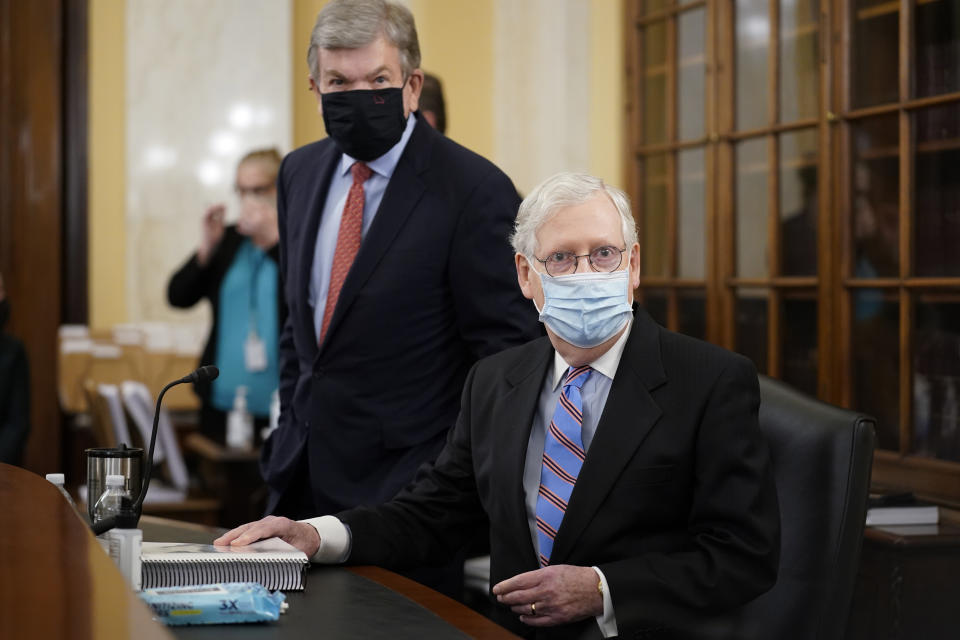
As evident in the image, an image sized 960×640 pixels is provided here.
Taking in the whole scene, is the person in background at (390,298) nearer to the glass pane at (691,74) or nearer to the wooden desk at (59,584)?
the wooden desk at (59,584)

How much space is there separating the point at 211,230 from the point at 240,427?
920 millimetres

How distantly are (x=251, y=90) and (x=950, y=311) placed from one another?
5167mm

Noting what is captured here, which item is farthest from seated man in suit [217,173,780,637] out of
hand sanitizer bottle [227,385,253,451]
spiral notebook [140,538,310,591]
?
hand sanitizer bottle [227,385,253,451]

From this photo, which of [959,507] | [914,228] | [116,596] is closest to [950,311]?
[914,228]

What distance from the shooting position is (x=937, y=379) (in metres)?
3.56

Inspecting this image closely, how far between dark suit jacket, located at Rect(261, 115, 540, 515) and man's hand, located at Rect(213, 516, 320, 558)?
0.49m

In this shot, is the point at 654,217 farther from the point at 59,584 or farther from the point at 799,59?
the point at 59,584

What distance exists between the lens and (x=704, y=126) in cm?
482

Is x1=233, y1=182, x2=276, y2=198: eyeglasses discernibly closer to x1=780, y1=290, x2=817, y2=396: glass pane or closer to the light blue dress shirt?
x1=780, y1=290, x2=817, y2=396: glass pane

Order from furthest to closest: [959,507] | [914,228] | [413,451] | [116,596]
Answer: [914,228] → [959,507] → [413,451] → [116,596]

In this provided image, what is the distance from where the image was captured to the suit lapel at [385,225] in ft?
8.20

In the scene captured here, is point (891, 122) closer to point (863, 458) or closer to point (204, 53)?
point (863, 458)

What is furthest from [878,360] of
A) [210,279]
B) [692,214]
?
[210,279]

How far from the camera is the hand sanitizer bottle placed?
5315mm
